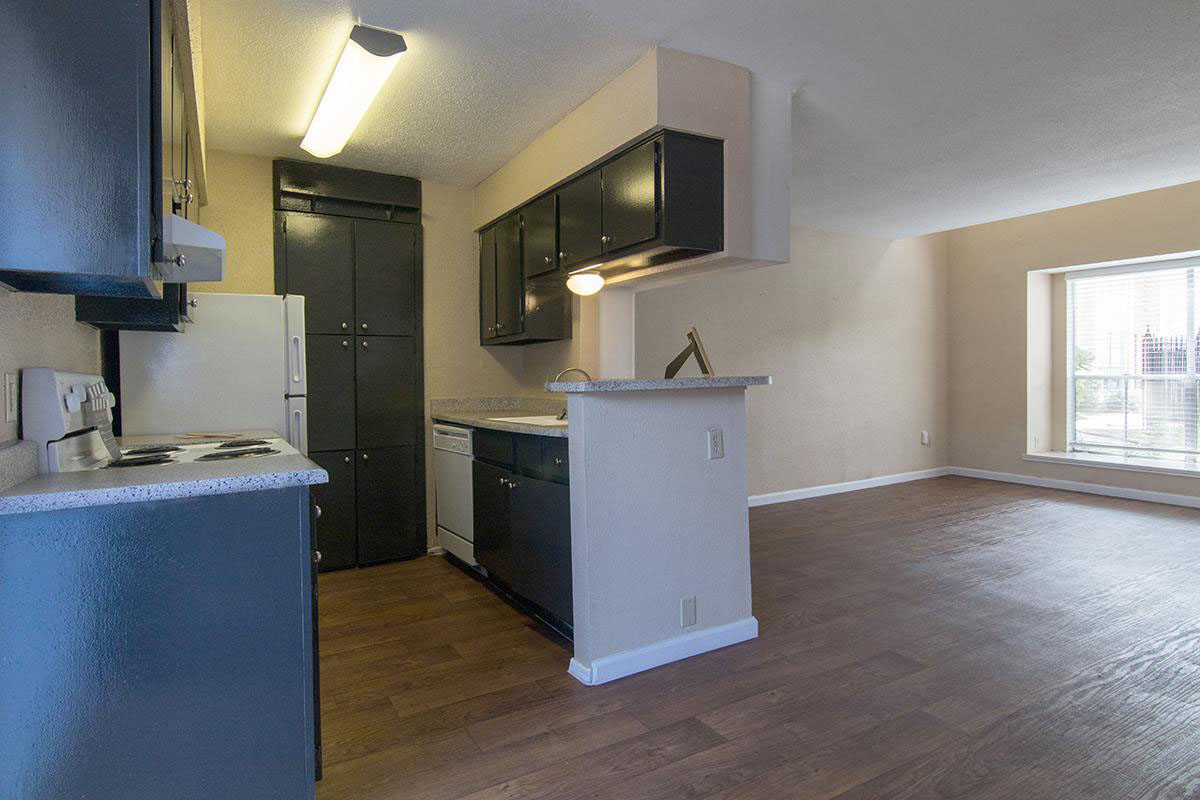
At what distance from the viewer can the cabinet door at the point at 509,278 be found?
4117mm

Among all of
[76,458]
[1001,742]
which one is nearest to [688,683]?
[1001,742]

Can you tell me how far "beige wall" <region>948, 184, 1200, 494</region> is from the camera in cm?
565

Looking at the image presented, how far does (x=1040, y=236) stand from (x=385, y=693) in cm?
712

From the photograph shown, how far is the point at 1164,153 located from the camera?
13.9 feet

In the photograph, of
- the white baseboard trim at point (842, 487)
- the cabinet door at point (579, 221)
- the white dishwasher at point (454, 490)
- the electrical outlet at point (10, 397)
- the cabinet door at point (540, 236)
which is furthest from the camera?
the white baseboard trim at point (842, 487)

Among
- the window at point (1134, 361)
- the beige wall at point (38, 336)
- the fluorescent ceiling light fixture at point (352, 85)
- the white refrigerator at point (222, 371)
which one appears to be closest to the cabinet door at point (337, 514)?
the white refrigerator at point (222, 371)

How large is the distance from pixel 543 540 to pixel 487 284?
7.40ft

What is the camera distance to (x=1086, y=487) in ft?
20.3

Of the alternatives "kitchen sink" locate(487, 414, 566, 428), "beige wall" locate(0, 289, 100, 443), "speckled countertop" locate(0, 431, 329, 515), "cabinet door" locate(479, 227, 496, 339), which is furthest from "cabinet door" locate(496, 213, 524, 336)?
"speckled countertop" locate(0, 431, 329, 515)

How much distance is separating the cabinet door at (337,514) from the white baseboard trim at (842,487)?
3366 mm

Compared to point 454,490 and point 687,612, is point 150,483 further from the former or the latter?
point 454,490

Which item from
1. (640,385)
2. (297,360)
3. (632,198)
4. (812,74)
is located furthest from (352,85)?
(812,74)

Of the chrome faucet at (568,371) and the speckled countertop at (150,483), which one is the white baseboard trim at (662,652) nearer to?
the speckled countertop at (150,483)

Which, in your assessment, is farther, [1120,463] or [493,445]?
[1120,463]
